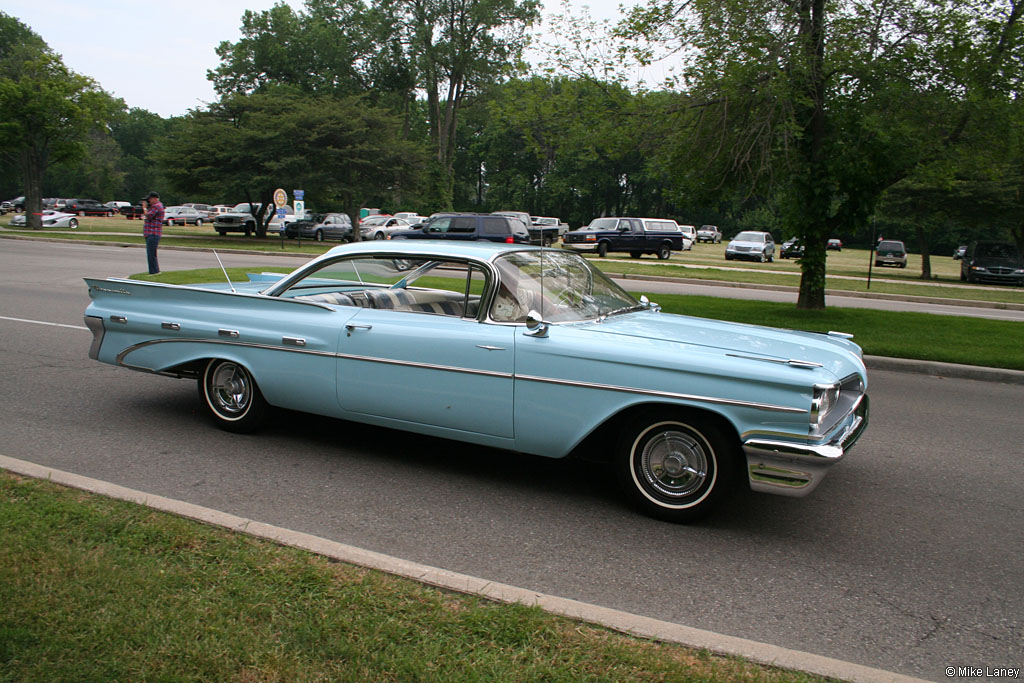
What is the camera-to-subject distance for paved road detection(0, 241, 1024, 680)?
3.42m

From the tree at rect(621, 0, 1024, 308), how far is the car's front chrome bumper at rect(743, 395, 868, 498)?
8.26m

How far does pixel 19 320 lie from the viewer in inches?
417

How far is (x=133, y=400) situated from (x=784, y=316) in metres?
10.2

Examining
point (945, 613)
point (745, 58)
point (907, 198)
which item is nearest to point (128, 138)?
point (907, 198)

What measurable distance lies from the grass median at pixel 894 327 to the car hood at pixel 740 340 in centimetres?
529

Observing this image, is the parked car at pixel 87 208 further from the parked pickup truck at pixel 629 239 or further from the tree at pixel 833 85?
the tree at pixel 833 85

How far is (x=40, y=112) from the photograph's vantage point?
4281 cm

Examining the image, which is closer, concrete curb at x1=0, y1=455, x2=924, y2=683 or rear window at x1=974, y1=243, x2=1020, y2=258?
concrete curb at x1=0, y1=455, x2=924, y2=683

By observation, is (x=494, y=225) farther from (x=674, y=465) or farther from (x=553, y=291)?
(x=674, y=465)

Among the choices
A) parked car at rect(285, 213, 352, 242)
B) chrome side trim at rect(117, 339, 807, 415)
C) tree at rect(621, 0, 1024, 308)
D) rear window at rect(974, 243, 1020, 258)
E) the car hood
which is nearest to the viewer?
chrome side trim at rect(117, 339, 807, 415)

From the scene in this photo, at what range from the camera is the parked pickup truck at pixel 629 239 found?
114 ft

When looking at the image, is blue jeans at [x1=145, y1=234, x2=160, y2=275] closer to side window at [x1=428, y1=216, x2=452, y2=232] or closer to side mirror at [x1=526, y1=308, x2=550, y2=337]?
side window at [x1=428, y1=216, x2=452, y2=232]

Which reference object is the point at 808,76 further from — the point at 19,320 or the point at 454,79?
the point at 454,79

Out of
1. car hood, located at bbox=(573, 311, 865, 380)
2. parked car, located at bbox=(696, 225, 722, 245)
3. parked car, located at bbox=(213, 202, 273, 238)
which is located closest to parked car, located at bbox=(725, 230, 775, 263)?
parked car, located at bbox=(213, 202, 273, 238)
